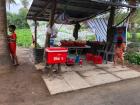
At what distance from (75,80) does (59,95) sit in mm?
1130

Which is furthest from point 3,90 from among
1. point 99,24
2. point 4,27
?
point 99,24

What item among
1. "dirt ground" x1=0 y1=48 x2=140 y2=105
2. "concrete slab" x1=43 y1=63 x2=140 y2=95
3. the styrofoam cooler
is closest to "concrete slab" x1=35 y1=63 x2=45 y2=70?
"concrete slab" x1=43 y1=63 x2=140 y2=95

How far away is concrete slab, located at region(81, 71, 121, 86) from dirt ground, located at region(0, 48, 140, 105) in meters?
0.24

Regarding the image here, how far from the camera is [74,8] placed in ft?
33.0

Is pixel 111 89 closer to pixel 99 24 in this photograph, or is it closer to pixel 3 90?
pixel 3 90

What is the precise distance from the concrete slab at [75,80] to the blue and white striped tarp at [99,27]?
5.07m

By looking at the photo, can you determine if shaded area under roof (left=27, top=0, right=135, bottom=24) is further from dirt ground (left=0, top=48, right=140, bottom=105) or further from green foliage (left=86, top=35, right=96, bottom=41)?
dirt ground (left=0, top=48, right=140, bottom=105)

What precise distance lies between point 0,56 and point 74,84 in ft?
8.70

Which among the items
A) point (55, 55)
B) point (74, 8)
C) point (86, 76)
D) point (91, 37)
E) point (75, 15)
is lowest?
point (86, 76)

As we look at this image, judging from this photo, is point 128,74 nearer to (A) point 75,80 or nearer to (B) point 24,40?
(A) point 75,80

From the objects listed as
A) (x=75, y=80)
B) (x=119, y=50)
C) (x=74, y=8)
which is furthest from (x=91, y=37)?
(x=75, y=80)

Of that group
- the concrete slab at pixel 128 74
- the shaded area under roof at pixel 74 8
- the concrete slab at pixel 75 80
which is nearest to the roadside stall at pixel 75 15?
the shaded area under roof at pixel 74 8

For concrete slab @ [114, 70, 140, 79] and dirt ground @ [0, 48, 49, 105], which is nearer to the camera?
dirt ground @ [0, 48, 49, 105]

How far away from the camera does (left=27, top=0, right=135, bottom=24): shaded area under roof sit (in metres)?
8.49
